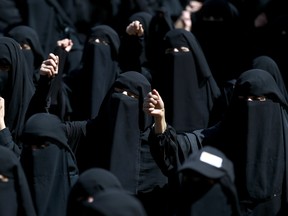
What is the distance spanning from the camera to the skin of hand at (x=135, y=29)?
27.4 ft

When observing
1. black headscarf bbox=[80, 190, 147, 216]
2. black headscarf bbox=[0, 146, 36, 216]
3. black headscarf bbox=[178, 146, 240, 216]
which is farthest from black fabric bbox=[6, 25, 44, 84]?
black headscarf bbox=[80, 190, 147, 216]

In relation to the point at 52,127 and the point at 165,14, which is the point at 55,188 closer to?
the point at 52,127

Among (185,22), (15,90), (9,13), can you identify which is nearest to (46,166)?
(15,90)

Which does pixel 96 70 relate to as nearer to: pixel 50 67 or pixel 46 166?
pixel 50 67

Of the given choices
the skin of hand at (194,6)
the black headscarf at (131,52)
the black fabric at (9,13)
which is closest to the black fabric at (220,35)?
the skin of hand at (194,6)

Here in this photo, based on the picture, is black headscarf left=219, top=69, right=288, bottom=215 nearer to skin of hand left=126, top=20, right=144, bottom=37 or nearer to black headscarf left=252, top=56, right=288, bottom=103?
black headscarf left=252, top=56, right=288, bottom=103

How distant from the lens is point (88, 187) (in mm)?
5934

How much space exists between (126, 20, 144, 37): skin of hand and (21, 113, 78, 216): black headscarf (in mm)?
1808

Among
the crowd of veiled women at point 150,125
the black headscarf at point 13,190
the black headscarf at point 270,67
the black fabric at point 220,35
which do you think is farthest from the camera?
the black fabric at point 220,35

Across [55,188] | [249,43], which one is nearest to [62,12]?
[249,43]

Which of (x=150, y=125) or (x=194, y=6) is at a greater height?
(x=194, y=6)

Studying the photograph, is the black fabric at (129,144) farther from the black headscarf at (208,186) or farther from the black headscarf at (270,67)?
the black headscarf at (270,67)

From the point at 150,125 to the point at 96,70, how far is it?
1618 millimetres

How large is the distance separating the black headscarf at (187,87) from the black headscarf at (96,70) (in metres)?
0.64
